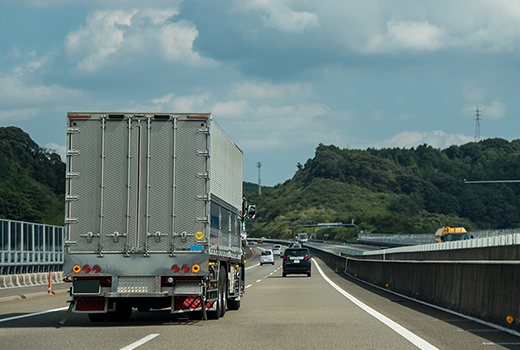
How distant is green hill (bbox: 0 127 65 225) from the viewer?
9975cm

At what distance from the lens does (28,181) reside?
10838 centimetres

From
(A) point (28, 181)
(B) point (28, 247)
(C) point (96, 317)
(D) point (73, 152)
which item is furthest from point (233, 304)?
(A) point (28, 181)

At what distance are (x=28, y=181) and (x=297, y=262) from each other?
3127 inches

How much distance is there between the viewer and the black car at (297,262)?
129 ft

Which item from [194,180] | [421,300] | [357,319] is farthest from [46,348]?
[421,300]

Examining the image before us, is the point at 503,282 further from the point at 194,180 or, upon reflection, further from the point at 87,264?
the point at 87,264

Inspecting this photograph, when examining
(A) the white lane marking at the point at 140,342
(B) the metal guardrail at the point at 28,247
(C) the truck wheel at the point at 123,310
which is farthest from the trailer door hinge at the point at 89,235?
(B) the metal guardrail at the point at 28,247

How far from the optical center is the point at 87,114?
1258cm

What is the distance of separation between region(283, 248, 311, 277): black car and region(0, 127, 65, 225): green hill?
68162mm

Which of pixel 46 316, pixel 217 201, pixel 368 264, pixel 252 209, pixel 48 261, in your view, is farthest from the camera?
pixel 48 261

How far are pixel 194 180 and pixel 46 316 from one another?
16.2ft

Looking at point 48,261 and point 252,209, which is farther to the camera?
point 48,261

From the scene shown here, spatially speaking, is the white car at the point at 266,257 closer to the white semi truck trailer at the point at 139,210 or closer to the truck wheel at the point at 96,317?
the truck wheel at the point at 96,317

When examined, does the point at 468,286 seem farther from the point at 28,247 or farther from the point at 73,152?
the point at 28,247
